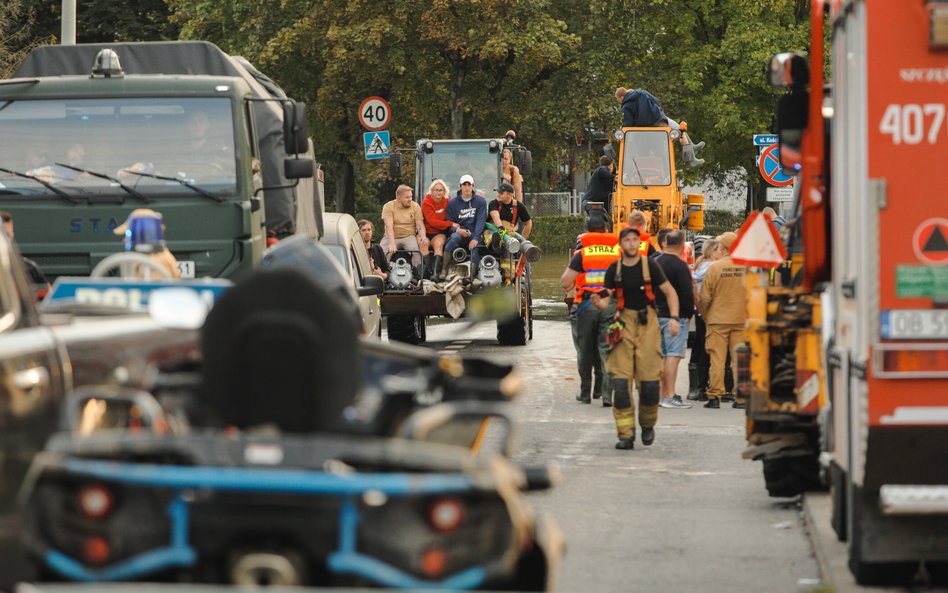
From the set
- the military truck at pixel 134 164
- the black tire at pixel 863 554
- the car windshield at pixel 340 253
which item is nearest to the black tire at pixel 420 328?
the car windshield at pixel 340 253

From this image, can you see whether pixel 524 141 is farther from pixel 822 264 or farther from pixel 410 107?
pixel 822 264

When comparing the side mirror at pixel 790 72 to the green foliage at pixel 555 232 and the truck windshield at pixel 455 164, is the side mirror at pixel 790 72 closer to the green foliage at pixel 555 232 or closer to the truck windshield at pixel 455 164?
the truck windshield at pixel 455 164

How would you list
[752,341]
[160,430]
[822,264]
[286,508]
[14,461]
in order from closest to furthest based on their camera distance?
1. [286,508]
2. [160,430]
3. [14,461]
4. [822,264]
5. [752,341]

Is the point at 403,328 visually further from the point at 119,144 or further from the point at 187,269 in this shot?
the point at 187,269

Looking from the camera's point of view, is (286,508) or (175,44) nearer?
(286,508)

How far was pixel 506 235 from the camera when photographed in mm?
23875

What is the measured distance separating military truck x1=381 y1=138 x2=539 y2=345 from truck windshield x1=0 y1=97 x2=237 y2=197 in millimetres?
9445

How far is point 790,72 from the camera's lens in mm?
9477

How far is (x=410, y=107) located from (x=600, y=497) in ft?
135

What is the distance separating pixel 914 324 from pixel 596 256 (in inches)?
354

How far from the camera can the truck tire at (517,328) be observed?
79.1 feet

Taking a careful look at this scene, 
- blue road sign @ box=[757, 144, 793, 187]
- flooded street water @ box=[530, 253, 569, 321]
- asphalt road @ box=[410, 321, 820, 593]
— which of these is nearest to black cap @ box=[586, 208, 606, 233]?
asphalt road @ box=[410, 321, 820, 593]

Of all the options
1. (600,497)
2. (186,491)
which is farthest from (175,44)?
(186,491)

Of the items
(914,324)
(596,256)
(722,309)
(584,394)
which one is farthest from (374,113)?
(914,324)
